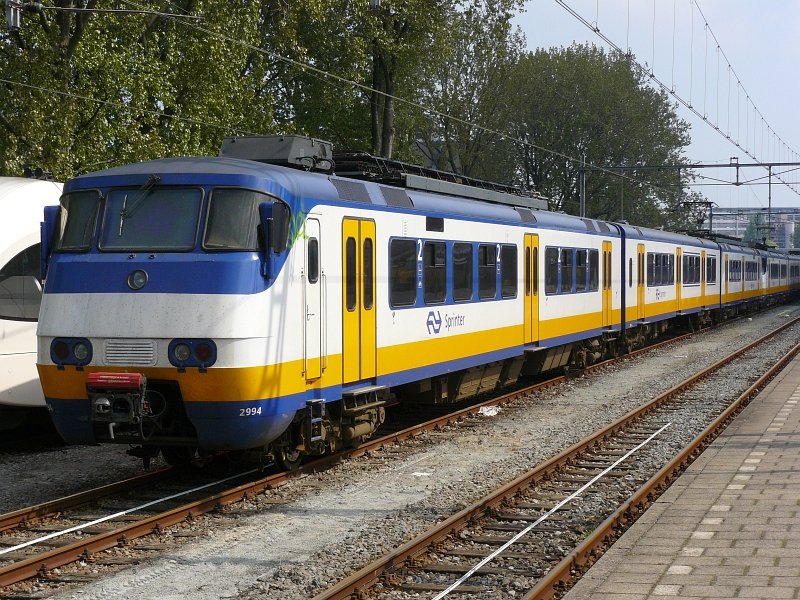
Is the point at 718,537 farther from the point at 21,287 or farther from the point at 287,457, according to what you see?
the point at 21,287

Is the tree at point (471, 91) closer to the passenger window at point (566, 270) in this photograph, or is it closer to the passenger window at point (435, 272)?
the passenger window at point (566, 270)

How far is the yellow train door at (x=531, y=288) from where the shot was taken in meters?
17.6

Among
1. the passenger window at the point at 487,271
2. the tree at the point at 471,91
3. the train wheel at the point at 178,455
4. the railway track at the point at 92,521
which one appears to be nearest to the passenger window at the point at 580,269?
the passenger window at the point at 487,271

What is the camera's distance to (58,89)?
71.4 ft

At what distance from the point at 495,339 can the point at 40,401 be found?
651 centimetres

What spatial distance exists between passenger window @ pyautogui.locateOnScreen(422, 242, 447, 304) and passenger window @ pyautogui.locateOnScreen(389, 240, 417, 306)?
0.34 meters

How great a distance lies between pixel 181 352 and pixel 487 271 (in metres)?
7.04

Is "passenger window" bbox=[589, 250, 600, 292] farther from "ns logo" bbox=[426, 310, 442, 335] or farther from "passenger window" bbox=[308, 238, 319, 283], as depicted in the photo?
"passenger window" bbox=[308, 238, 319, 283]

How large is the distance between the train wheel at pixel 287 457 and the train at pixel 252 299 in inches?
0.7

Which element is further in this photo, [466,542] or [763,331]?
[763,331]

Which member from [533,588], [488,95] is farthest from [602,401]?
[488,95]

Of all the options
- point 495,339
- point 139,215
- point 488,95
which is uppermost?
point 488,95

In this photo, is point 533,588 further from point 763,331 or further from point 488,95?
point 488,95

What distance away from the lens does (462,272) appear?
48.4ft
